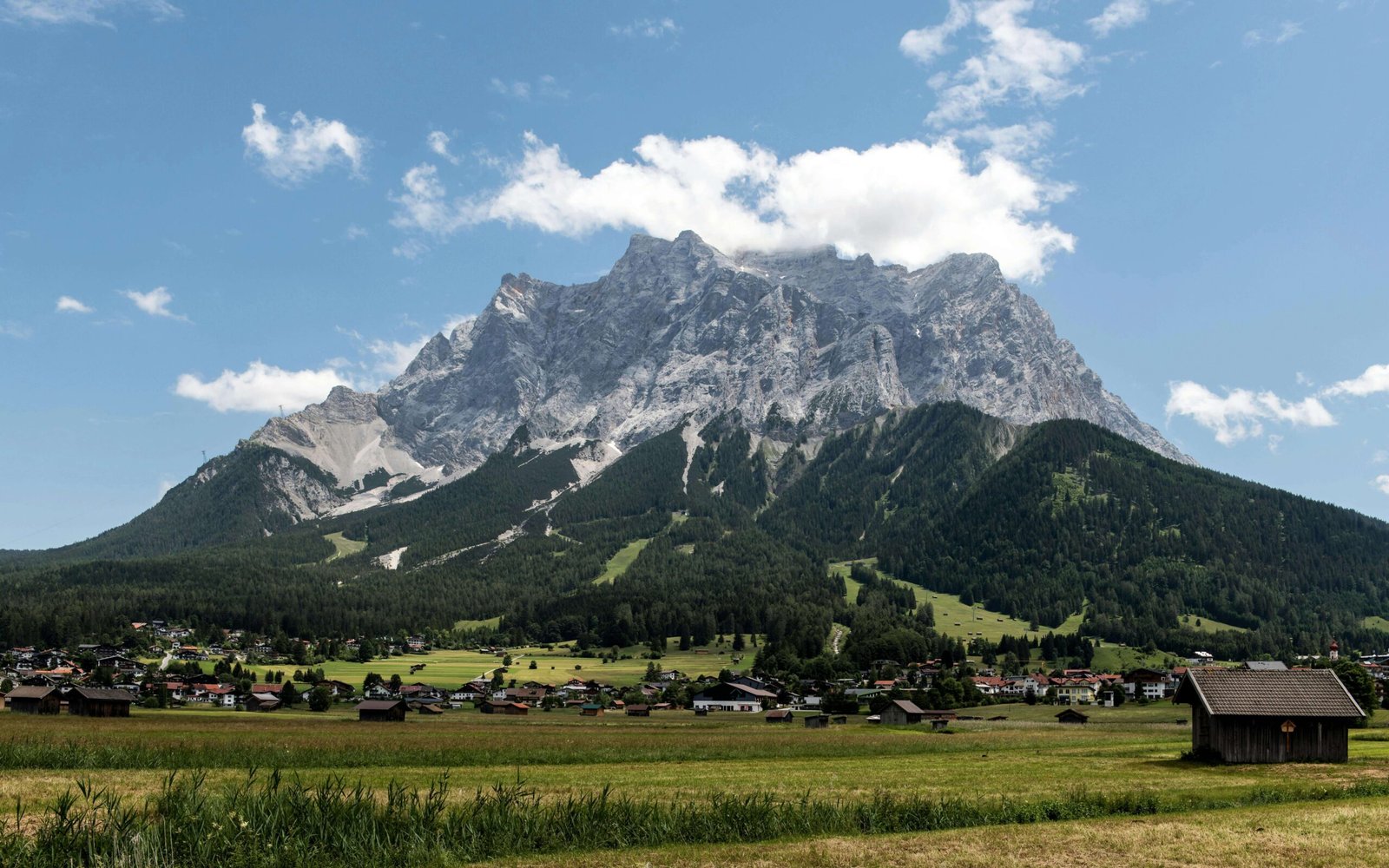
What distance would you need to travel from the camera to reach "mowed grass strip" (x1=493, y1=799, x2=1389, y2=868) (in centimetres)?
2434

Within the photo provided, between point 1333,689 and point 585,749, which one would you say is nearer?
A: point 1333,689

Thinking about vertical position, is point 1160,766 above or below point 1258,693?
below

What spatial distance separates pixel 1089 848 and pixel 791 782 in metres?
17.6

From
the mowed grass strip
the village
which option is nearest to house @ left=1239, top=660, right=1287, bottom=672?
the village

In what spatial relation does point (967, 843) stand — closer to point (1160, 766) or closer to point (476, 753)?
point (1160, 766)

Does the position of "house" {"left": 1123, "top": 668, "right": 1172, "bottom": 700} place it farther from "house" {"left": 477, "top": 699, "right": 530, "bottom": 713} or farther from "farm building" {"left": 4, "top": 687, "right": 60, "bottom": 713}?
"farm building" {"left": 4, "top": 687, "right": 60, "bottom": 713}

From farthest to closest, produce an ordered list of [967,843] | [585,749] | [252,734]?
[252,734] < [585,749] < [967,843]

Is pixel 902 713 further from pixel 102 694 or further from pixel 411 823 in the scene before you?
pixel 411 823

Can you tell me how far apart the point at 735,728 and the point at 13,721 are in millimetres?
57415

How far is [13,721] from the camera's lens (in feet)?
239

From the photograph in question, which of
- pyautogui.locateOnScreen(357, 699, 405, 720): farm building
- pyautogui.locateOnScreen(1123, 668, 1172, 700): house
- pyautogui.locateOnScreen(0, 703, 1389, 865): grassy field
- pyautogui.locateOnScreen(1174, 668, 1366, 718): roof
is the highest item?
pyautogui.locateOnScreen(1174, 668, 1366, 718): roof

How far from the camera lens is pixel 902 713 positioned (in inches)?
4087

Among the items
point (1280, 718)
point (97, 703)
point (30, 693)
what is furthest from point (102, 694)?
point (1280, 718)

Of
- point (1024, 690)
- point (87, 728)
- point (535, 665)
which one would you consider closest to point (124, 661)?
point (535, 665)
